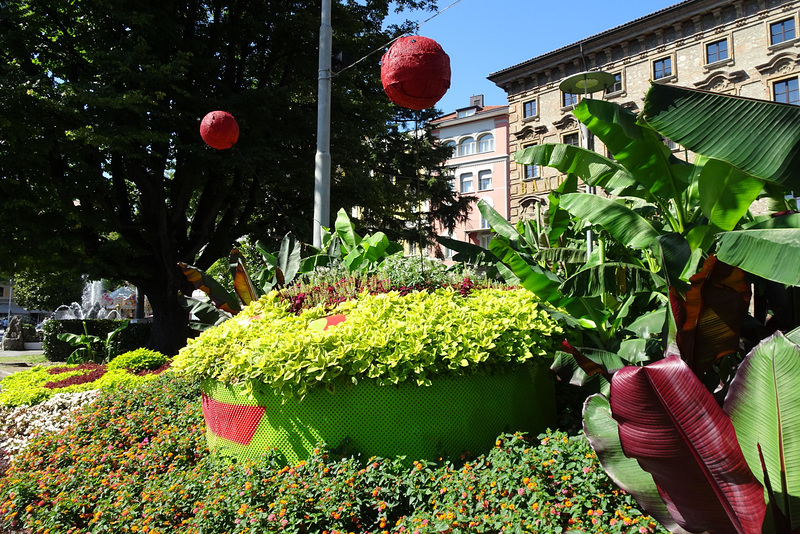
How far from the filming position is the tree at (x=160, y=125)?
1234 cm

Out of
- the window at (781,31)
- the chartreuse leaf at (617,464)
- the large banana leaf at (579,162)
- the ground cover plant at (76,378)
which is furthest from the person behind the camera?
the window at (781,31)

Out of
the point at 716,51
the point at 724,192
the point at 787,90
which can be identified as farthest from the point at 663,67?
the point at 724,192

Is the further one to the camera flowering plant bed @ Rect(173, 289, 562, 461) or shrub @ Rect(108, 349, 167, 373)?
shrub @ Rect(108, 349, 167, 373)

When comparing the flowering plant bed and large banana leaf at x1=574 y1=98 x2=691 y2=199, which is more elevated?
large banana leaf at x1=574 y1=98 x2=691 y2=199

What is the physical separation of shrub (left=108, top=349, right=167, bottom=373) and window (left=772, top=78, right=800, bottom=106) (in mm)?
26343

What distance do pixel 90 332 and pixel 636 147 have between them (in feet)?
66.1

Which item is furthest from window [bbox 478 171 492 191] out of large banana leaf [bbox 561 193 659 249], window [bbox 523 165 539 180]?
large banana leaf [bbox 561 193 659 249]

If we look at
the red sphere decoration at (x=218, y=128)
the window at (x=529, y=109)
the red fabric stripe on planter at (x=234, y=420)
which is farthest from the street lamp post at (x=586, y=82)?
the window at (x=529, y=109)

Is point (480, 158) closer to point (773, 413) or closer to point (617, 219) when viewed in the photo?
point (617, 219)

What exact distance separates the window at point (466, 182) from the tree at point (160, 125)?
28.4 metres

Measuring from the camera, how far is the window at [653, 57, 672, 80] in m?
26.9

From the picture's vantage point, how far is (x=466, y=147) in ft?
148

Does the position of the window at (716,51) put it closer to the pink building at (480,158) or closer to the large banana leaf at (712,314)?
the pink building at (480,158)

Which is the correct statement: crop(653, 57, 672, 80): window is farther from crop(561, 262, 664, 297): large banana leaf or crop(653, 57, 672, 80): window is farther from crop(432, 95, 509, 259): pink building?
crop(561, 262, 664, 297): large banana leaf
